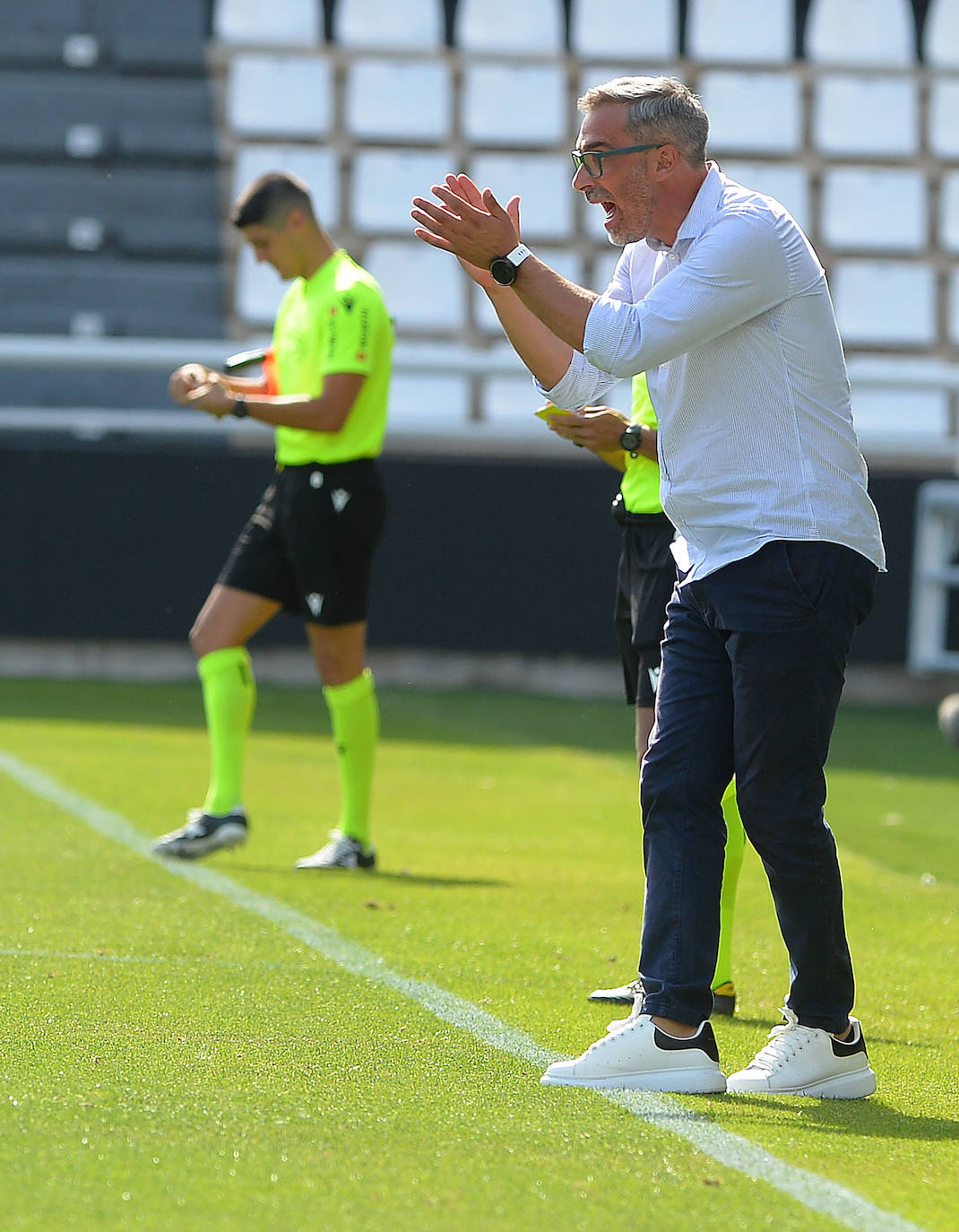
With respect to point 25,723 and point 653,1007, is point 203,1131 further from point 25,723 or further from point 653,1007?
point 25,723

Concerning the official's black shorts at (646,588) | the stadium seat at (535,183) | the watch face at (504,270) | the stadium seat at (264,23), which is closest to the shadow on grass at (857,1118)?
the official's black shorts at (646,588)

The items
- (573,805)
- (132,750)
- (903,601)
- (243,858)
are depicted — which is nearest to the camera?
(243,858)

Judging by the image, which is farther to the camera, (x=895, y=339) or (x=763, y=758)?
(x=895, y=339)

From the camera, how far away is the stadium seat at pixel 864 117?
16.2m

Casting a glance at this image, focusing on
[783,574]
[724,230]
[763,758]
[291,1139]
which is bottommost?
[291,1139]

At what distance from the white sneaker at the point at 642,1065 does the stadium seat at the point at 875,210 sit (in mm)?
13198

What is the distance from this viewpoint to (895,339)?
52.0 ft

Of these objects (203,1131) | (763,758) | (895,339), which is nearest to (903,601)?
(895,339)

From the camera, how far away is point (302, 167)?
1570cm

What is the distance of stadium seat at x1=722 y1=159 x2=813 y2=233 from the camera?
1603 centimetres

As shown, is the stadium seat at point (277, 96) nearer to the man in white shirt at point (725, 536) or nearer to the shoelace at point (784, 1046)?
the man in white shirt at point (725, 536)

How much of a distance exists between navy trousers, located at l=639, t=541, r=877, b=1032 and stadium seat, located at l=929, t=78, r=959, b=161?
44.4ft

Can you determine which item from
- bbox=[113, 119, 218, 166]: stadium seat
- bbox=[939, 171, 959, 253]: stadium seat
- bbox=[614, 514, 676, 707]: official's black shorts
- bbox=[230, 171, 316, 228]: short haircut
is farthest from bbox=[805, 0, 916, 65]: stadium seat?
bbox=[614, 514, 676, 707]: official's black shorts

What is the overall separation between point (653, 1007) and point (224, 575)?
3604mm
